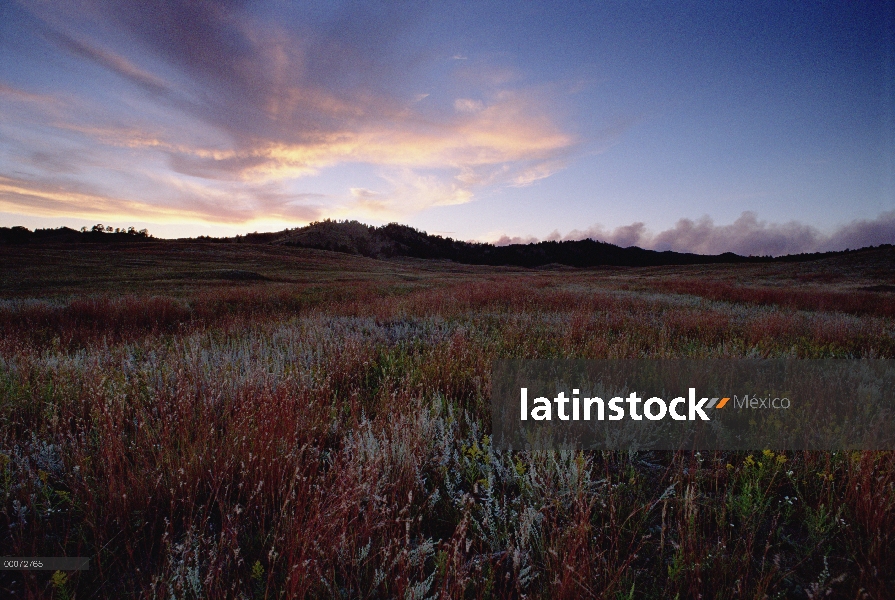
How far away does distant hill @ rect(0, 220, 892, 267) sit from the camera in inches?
3529

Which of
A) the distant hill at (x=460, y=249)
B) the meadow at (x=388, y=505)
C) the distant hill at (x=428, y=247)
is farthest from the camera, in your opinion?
the distant hill at (x=460, y=249)

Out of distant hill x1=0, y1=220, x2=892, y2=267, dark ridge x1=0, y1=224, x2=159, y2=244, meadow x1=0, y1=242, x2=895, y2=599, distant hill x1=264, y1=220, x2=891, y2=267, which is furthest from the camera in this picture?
distant hill x1=264, y1=220, x2=891, y2=267

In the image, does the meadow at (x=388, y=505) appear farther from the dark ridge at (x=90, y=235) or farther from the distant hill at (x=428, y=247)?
the distant hill at (x=428, y=247)

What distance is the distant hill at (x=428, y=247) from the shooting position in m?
89.6

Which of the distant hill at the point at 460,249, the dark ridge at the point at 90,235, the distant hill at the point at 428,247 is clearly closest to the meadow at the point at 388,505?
the dark ridge at the point at 90,235

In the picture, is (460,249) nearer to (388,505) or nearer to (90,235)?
(90,235)

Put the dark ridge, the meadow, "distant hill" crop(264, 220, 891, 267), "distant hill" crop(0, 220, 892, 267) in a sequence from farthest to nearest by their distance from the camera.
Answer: "distant hill" crop(264, 220, 891, 267) → "distant hill" crop(0, 220, 892, 267) → the dark ridge → the meadow

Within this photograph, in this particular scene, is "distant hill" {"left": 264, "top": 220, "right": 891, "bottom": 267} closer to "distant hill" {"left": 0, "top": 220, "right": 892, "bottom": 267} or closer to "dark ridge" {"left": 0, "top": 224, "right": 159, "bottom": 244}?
"distant hill" {"left": 0, "top": 220, "right": 892, "bottom": 267}

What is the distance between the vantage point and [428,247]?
482 feet

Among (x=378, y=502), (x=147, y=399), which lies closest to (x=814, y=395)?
(x=378, y=502)

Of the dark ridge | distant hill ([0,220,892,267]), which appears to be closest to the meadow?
the dark ridge

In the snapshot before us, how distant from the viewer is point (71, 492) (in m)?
2.45

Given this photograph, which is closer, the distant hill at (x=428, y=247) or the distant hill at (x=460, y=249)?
the distant hill at (x=428, y=247)

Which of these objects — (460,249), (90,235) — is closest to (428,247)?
(460,249)
